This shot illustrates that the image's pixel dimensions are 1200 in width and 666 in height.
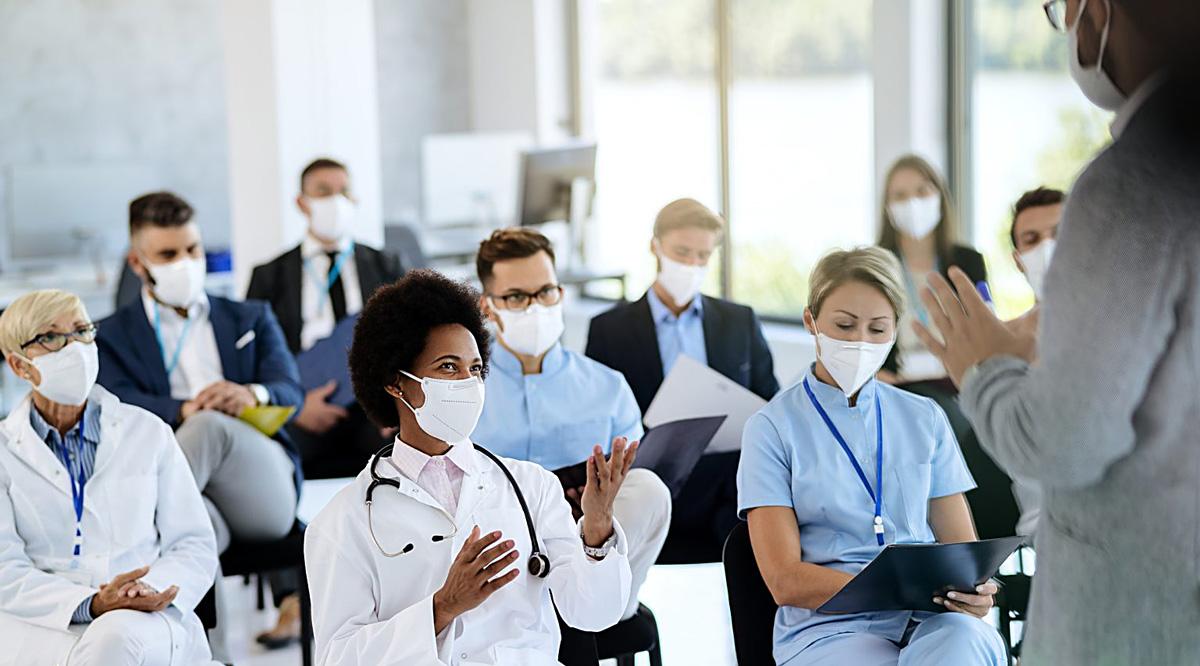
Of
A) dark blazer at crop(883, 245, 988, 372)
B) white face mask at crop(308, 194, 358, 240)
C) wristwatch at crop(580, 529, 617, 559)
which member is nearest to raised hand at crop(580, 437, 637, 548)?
wristwatch at crop(580, 529, 617, 559)

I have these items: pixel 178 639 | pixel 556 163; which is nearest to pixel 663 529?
pixel 178 639

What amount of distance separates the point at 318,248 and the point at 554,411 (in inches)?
68.2

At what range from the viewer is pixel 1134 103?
154 cm

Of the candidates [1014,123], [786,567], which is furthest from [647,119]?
[786,567]

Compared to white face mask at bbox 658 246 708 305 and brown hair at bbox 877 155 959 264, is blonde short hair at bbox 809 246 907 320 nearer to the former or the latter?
white face mask at bbox 658 246 708 305

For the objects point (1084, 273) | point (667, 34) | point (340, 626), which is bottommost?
point (340, 626)

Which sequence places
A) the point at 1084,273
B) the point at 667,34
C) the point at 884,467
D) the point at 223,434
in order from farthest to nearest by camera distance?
the point at 667,34
the point at 223,434
the point at 884,467
the point at 1084,273

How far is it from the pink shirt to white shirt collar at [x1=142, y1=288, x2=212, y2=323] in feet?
6.08

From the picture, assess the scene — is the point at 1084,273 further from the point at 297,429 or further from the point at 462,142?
the point at 462,142

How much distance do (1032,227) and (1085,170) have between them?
2.51m

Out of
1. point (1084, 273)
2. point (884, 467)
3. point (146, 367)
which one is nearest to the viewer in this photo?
point (1084, 273)

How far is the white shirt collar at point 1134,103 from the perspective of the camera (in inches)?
59.7

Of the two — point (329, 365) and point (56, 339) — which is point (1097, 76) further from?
point (329, 365)

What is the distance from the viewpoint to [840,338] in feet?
8.66
